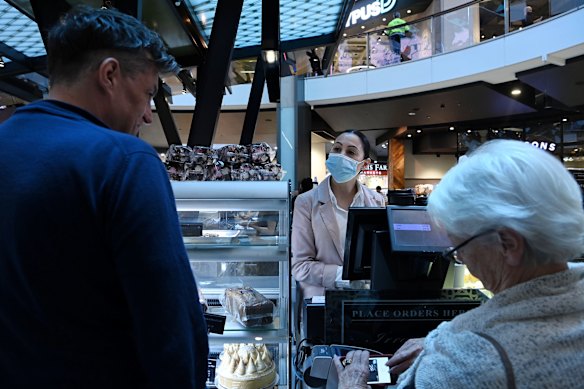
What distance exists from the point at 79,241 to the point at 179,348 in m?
0.26

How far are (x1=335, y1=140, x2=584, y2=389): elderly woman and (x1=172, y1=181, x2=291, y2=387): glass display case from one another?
33.5 inches

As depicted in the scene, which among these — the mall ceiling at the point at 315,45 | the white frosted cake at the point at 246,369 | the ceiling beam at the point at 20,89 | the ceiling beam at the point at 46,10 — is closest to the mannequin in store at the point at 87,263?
the white frosted cake at the point at 246,369

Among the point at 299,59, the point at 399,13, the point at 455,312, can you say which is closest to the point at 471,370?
the point at 455,312

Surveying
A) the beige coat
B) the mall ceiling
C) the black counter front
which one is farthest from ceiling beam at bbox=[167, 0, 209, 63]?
the black counter front

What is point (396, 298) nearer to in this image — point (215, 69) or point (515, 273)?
point (515, 273)

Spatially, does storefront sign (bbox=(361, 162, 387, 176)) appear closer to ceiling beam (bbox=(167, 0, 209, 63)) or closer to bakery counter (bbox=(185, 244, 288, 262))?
ceiling beam (bbox=(167, 0, 209, 63))

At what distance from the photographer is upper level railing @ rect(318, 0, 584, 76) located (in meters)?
8.08

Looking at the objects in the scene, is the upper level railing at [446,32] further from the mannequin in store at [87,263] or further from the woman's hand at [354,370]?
the mannequin in store at [87,263]

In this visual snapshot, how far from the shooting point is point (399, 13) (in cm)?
1589

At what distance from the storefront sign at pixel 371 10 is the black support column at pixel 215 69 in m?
13.6

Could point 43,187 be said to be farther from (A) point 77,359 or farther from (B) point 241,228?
(B) point 241,228

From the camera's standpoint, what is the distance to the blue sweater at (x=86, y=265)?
0.75 m

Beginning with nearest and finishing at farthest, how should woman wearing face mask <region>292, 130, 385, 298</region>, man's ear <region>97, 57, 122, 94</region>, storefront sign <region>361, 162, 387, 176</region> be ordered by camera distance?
1. man's ear <region>97, 57, 122, 94</region>
2. woman wearing face mask <region>292, 130, 385, 298</region>
3. storefront sign <region>361, 162, 387, 176</region>

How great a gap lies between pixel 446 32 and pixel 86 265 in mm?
10475
